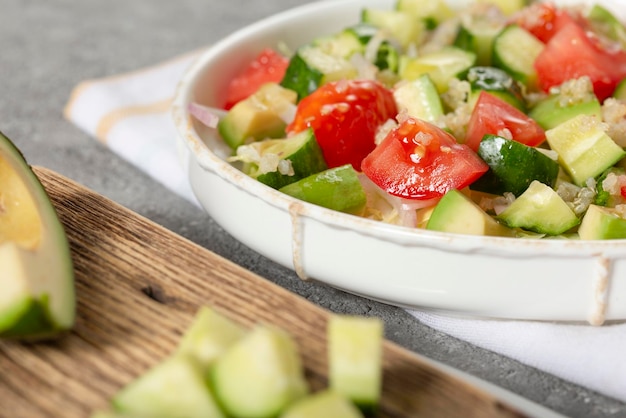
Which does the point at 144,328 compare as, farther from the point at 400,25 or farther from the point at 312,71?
the point at 400,25

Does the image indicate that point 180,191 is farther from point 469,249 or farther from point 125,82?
point 469,249

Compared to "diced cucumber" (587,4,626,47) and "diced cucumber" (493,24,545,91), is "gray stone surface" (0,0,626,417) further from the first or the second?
"diced cucumber" (587,4,626,47)

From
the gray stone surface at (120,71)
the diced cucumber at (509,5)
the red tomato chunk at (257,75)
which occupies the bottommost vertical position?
the gray stone surface at (120,71)

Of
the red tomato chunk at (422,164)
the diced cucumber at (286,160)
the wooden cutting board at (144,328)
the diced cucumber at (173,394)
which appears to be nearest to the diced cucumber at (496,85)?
the red tomato chunk at (422,164)

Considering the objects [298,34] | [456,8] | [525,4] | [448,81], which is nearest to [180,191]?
[298,34]

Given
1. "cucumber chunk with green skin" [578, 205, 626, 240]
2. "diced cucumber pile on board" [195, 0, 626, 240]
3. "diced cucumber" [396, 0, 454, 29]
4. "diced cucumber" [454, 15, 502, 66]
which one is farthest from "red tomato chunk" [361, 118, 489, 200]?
"diced cucumber" [396, 0, 454, 29]

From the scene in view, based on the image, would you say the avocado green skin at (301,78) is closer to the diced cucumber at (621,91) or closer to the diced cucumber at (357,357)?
the diced cucumber at (621,91)
